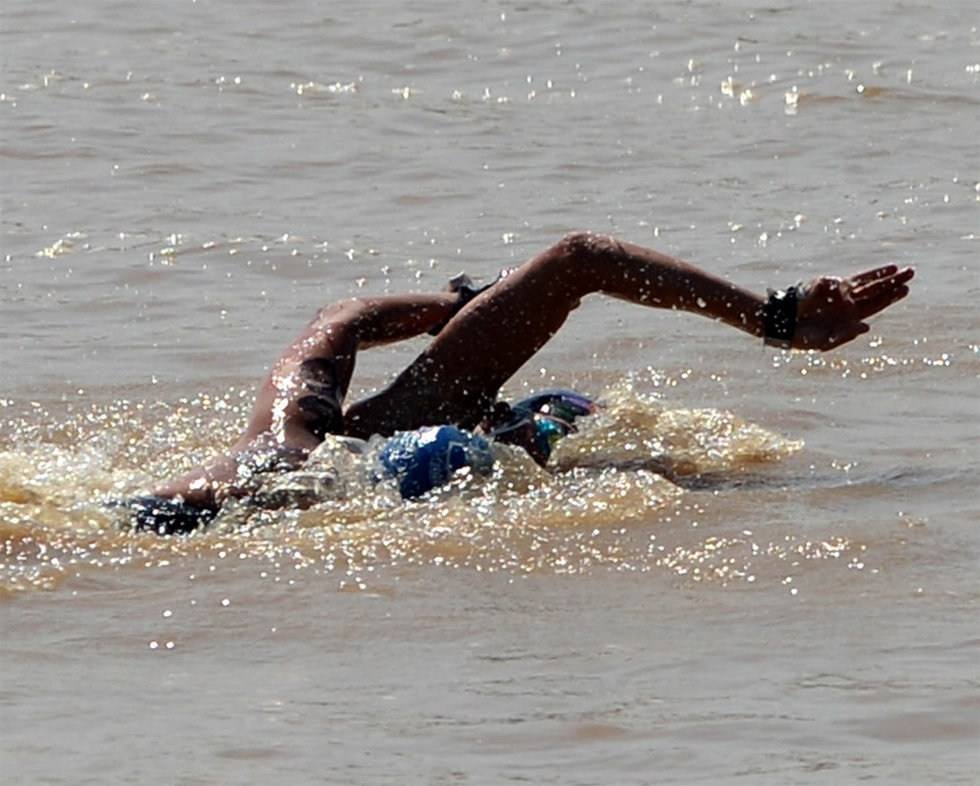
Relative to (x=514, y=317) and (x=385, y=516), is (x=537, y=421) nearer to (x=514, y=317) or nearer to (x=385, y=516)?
(x=514, y=317)

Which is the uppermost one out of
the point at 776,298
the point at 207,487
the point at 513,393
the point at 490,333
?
the point at 776,298

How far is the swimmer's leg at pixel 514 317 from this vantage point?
5828 mm

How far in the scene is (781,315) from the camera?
573 cm

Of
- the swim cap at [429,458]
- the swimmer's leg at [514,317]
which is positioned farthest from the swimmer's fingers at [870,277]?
the swim cap at [429,458]

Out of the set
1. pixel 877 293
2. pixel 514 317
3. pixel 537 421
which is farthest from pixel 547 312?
pixel 877 293

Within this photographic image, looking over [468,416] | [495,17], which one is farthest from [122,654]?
[495,17]

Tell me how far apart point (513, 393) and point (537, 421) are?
1.32 m

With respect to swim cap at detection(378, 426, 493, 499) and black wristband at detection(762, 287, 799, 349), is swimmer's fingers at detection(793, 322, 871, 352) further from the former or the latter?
swim cap at detection(378, 426, 493, 499)

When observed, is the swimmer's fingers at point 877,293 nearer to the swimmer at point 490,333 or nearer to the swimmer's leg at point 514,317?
the swimmer at point 490,333

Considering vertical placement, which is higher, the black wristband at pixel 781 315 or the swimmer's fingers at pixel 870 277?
the swimmer's fingers at pixel 870 277

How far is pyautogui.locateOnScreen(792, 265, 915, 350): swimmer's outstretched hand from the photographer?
5707mm

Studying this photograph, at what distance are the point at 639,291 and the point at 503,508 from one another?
2.20 ft

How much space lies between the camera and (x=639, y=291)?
19.2 feet

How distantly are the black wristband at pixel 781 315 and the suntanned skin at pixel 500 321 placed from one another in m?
0.02
